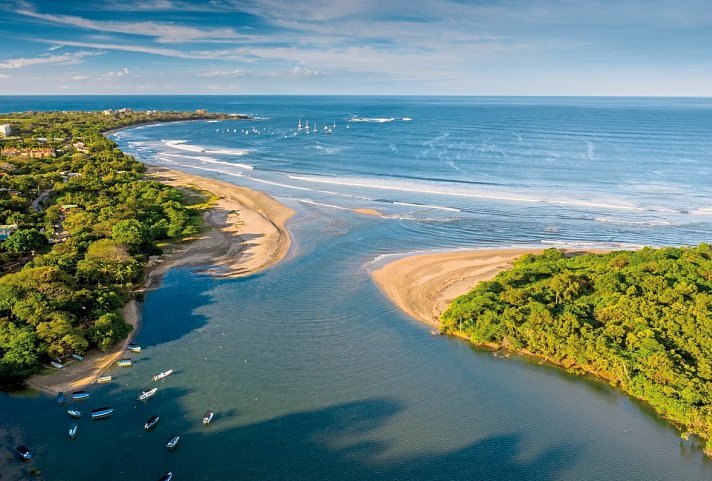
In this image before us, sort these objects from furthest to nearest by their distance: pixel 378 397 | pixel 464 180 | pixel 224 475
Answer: pixel 464 180 → pixel 378 397 → pixel 224 475

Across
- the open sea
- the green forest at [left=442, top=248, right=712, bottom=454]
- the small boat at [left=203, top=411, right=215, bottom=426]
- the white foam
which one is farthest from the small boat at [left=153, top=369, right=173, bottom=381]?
the white foam

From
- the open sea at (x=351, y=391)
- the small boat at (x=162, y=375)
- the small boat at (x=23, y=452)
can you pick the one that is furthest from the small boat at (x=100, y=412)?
Answer: the small boat at (x=162, y=375)

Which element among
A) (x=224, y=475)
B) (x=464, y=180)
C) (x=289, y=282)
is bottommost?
(x=224, y=475)

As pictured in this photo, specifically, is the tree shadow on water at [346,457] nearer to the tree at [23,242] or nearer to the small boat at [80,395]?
the small boat at [80,395]

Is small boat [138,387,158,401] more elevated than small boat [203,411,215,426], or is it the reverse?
small boat [138,387,158,401]

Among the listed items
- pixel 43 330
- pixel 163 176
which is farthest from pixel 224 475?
pixel 163 176

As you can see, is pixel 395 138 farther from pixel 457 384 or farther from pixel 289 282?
pixel 457 384

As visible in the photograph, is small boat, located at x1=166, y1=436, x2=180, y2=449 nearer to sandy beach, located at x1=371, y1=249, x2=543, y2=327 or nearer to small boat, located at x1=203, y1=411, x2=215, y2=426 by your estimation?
small boat, located at x1=203, y1=411, x2=215, y2=426
